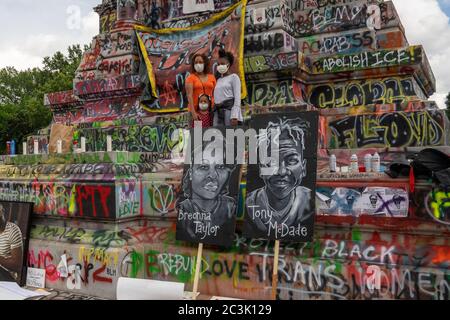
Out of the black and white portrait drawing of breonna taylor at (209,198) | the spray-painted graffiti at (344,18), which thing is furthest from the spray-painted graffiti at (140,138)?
the spray-painted graffiti at (344,18)

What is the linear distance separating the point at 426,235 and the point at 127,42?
10.00 m

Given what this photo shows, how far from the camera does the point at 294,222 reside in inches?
249

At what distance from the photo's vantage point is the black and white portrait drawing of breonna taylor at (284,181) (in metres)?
6.31

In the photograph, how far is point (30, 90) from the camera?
51656mm

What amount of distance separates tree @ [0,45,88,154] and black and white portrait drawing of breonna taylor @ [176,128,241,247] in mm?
32585

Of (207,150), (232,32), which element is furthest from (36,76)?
(207,150)

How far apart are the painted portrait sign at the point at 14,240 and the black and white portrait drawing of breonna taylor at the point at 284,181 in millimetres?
4334

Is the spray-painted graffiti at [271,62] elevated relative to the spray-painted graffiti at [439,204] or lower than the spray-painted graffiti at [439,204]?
elevated

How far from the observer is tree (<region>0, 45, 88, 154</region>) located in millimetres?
39562

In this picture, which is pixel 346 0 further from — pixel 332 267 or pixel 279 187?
pixel 332 267

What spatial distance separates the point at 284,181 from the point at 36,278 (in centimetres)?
482

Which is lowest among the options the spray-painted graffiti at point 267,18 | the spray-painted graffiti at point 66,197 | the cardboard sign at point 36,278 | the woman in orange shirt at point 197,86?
the cardboard sign at point 36,278

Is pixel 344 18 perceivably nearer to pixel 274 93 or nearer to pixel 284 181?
pixel 274 93

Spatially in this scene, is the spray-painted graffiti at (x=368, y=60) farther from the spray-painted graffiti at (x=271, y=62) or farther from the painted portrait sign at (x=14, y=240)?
the painted portrait sign at (x=14, y=240)
